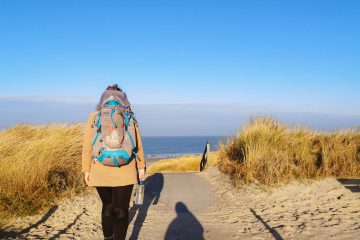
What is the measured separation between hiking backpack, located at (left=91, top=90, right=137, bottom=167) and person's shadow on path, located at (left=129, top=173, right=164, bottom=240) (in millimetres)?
2367

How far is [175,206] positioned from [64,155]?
272cm

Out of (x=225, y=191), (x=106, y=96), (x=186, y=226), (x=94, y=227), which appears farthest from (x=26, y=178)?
(x=225, y=191)

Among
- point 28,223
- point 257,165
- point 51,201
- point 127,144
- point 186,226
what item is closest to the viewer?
point 127,144

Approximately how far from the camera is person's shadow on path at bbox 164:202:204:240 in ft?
20.1

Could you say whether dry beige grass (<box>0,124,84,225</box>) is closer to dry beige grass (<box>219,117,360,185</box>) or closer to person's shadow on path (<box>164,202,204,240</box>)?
person's shadow on path (<box>164,202,204,240</box>)

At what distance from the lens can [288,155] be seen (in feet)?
35.3

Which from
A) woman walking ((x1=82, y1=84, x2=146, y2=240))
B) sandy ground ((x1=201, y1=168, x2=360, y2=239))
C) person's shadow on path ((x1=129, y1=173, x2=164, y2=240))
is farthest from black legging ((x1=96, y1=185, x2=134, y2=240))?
sandy ground ((x1=201, y1=168, x2=360, y2=239))

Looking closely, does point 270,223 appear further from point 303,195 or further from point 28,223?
point 28,223

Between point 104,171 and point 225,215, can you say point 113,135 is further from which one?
point 225,215

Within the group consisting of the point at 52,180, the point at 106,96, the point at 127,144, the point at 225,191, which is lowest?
the point at 225,191

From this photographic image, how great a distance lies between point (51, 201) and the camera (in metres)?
7.42

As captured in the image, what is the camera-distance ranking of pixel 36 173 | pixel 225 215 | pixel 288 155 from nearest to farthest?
pixel 36 173 < pixel 225 215 < pixel 288 155

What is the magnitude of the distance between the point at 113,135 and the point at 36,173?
386 cm

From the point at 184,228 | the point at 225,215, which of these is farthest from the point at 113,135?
the point at 225,215
